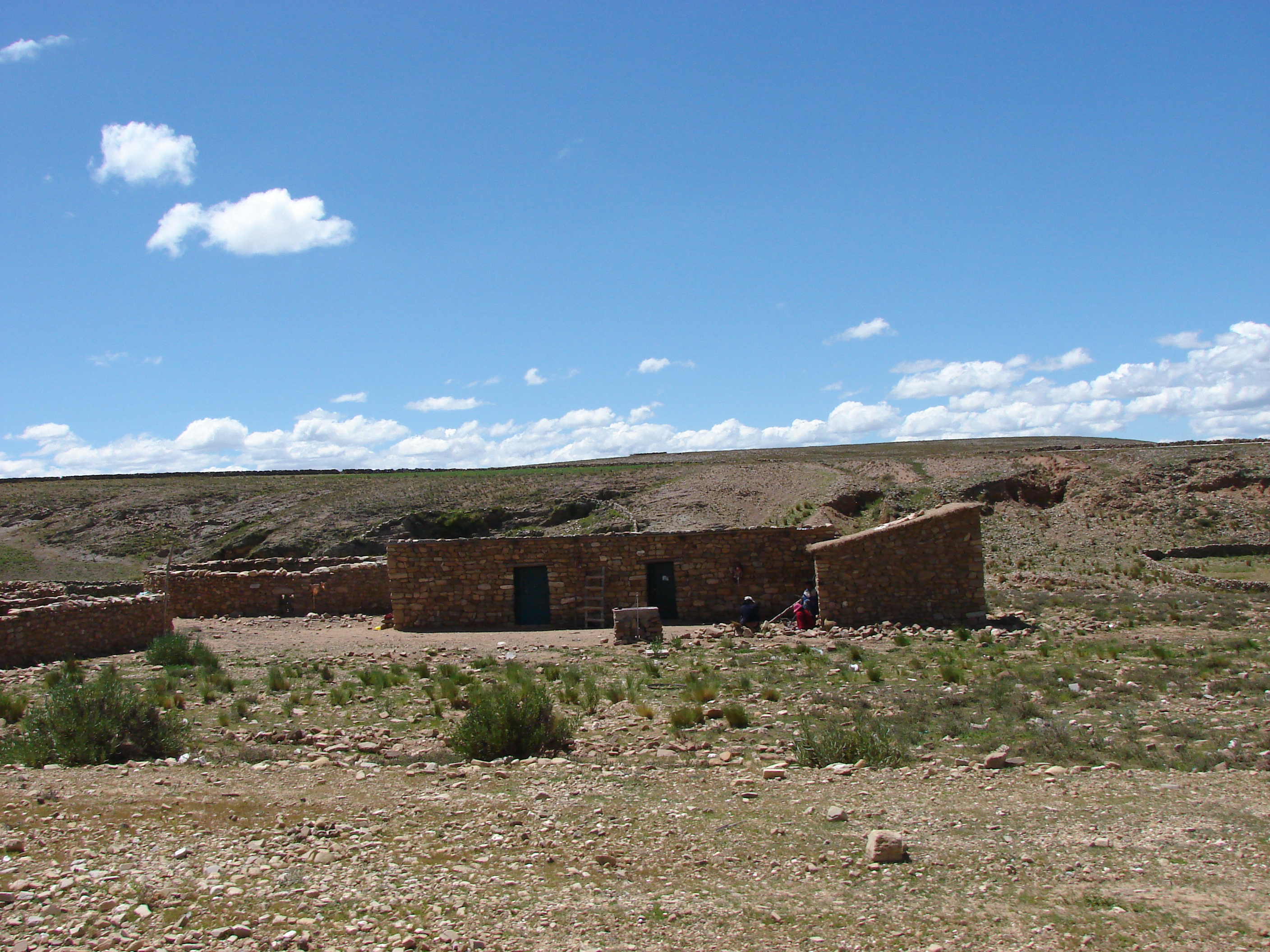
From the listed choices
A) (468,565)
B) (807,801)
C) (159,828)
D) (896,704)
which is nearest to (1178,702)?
(896,704)

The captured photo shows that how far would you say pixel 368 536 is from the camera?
4988 cm

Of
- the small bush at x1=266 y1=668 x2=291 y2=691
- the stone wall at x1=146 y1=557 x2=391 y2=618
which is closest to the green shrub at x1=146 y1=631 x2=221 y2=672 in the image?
the small bush at x1=266 y1=668 x2=291 y2=691

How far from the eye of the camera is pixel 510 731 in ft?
32.1

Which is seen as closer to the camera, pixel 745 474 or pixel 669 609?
pixel 669 609

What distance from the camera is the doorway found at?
73.4 ft

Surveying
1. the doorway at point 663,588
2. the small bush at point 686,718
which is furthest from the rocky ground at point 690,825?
the doorway at point 663,588

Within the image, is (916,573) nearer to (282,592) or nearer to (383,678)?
(383,678)

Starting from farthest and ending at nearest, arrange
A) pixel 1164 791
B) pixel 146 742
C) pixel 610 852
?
1. pixel 146 742
2. pixel 1164 791
3. pixel 610 852

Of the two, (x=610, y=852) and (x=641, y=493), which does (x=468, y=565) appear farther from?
(x=641, y=493)

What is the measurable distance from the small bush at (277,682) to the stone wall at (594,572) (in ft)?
24.8

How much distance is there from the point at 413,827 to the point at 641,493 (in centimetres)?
4955

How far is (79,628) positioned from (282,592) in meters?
8.58

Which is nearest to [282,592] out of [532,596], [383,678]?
[532,596]

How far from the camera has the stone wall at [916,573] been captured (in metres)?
19.0
